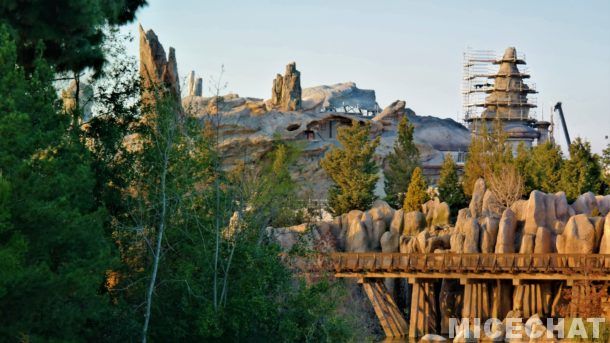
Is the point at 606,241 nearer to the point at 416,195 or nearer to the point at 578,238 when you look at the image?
the point at 578,238

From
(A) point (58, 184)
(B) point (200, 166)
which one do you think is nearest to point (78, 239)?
(A) point (58, 184)

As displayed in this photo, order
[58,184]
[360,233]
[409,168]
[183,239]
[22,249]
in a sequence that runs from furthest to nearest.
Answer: [409,168], [360,233], [183,239], [58,184], [22,249]

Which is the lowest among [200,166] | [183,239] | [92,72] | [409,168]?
[183,239]

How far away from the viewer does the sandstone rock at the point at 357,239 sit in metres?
48.9

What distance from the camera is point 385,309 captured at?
143 ft

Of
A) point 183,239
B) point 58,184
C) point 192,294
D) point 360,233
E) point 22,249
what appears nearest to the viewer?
point 22,249

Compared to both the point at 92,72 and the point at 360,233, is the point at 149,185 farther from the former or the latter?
the point at 360,233

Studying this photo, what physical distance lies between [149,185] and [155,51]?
21369mm

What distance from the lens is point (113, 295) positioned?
21.1 m

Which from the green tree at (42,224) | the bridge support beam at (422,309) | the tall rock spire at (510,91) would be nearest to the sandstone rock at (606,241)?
the bridge support beam at (422,309)

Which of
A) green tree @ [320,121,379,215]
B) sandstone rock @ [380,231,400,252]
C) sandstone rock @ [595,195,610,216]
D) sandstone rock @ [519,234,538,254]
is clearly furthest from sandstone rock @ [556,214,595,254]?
green tree @ [320,121,379,215]

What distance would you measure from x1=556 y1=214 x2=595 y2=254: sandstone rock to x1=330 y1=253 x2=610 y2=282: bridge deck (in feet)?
6.67

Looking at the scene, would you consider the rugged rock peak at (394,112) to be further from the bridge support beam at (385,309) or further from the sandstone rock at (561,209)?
the bridge support beam at (385,309)

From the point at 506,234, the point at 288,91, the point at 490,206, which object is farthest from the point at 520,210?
the point at 288,91
